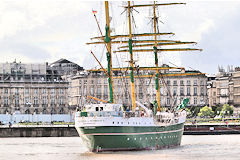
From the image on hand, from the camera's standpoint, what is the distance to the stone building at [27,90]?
194 meters

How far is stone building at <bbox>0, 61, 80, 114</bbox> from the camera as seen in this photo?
194125 mm

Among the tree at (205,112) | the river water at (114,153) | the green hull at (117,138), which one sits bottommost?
the river water at (114,153)

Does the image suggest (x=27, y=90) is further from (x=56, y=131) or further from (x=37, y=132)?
(x=56, y=131)

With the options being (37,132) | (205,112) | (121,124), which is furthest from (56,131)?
(205,112)

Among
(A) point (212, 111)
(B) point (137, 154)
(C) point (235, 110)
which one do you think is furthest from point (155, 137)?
(C) point (235, 110)

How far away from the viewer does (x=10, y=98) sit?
192250mm

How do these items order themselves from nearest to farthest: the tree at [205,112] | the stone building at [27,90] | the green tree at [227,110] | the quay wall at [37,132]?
the quay wall at [37,132] < the tree at [205,112] < the green tree at [227,110] < the stone building at [27,90]

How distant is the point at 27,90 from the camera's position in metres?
197

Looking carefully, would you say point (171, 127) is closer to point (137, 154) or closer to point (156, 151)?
point (156, 151)

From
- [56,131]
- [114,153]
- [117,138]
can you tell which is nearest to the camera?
[114,153]

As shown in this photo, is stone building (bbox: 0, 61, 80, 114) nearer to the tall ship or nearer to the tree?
the tree

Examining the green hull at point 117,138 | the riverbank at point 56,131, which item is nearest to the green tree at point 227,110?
the riverbank at point 56,131

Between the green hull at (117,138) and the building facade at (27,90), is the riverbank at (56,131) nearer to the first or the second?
the green hull at (117,138)

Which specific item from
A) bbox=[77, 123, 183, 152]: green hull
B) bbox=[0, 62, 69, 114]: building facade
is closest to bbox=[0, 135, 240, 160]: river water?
bbox=[77, 123, 183, 152]: green hull
